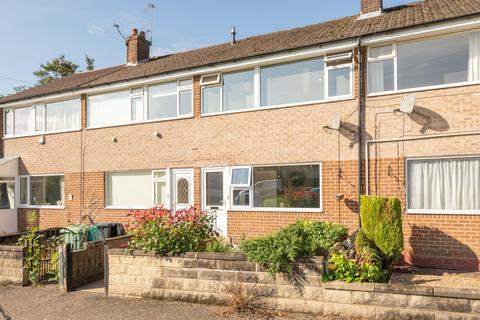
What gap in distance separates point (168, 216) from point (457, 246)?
224 inches

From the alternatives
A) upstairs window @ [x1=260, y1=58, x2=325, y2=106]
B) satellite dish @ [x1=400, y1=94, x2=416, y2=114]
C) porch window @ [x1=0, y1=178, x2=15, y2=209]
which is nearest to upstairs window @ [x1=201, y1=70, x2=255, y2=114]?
upstairs window @ [x1=260, y1=58, x2=325, y2=106]

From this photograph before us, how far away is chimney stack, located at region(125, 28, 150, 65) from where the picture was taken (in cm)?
1562

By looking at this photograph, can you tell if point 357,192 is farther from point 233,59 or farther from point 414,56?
point 233,59

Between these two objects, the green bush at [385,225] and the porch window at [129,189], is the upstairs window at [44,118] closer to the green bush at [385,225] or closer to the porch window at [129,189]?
the porch window at [129,189]

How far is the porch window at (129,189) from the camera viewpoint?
1221 cm

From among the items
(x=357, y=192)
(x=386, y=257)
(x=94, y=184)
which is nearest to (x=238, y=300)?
(x=386, y=257)

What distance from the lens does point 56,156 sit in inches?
547

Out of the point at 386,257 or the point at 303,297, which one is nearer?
the point at 303,297

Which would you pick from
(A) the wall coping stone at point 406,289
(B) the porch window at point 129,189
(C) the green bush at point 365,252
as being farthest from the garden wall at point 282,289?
(B) the porch window at point 129,189

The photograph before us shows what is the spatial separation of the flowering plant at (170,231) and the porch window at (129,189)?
18.2 ft

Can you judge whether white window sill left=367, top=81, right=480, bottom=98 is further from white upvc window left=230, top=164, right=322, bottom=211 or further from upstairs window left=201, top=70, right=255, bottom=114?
upstairs window left=201, top=70, right=255, bottom=114

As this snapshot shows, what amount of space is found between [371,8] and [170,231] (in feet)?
29.4

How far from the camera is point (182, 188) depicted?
11.5 m

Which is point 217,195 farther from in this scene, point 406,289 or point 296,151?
point 406,289
